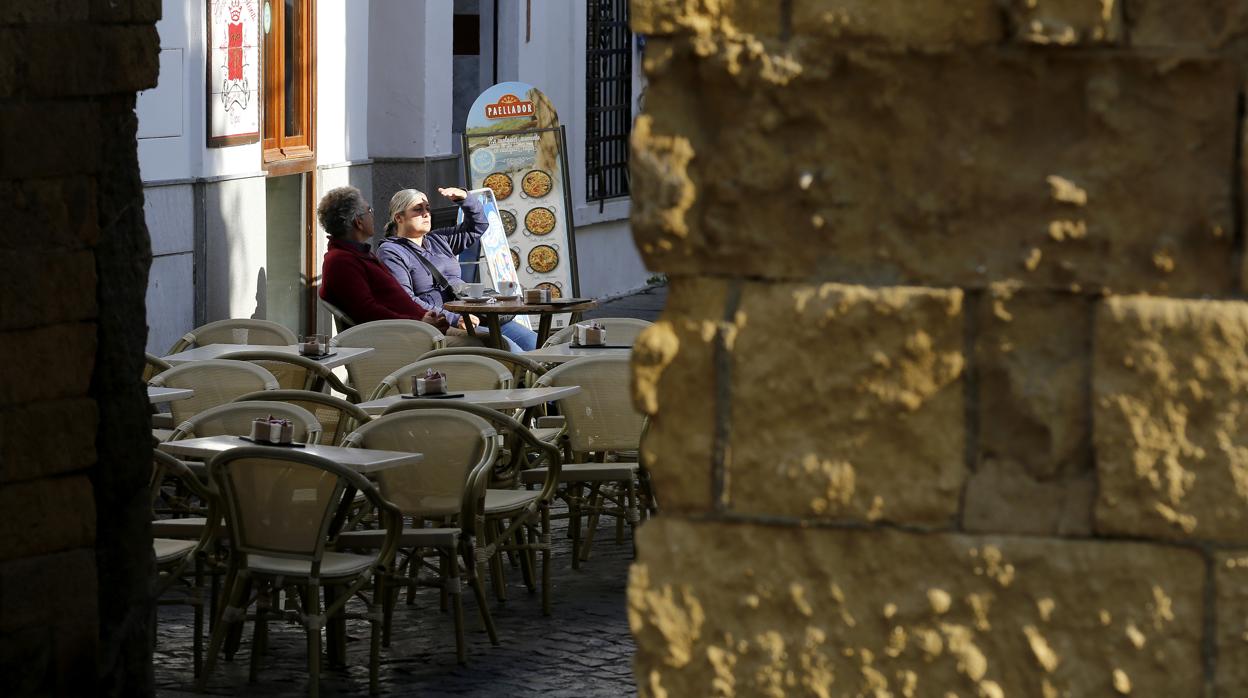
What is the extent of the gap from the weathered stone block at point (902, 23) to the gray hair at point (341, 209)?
338 inches

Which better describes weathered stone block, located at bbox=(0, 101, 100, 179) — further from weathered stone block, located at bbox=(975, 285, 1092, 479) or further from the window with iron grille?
the window with iron grille

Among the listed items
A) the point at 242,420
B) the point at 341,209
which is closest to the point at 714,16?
the point at 242,420

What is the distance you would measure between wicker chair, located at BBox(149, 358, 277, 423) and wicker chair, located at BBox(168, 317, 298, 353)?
156 centimetres

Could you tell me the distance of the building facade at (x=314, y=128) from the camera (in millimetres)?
10586

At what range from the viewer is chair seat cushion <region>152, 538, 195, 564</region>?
6234mm

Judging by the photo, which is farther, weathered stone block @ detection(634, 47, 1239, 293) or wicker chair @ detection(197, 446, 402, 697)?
wicker chair @ detection(197, 446, 402, 697)

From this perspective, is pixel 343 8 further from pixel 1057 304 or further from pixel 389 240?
pixel 1057 304

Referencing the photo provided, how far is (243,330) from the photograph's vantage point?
9914mm

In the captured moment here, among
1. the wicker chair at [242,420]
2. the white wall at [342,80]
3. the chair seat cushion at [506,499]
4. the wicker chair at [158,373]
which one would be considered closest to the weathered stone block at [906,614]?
the wicker chair at [242,420]

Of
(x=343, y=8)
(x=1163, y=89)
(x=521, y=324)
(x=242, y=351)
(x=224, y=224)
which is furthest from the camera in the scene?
(x=343, y=8)

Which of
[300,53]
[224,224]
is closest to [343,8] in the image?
[300,53]

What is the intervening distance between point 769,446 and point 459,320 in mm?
9332

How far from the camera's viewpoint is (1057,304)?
2.06 meters

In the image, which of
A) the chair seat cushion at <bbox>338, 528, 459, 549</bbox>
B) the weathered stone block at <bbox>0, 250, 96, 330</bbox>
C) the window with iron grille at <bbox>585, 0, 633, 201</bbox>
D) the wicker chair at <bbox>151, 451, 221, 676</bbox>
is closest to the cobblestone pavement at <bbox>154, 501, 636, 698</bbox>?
the wicker chair at <bbox>151, 451, 221, 676</bbox>
